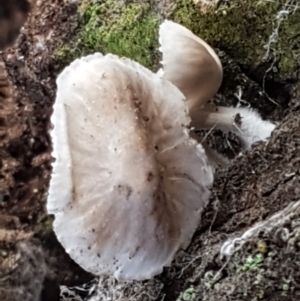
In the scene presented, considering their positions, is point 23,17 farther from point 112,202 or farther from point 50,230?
point 112,202

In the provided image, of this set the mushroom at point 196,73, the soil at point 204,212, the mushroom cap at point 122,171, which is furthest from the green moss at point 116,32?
the mushroom cap at point 122,171

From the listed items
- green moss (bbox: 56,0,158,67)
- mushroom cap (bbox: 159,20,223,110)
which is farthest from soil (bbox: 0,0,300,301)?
mushroom cap (bbox: 159,20,223,110)

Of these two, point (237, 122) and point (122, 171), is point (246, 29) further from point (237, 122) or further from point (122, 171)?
point (122, 171)

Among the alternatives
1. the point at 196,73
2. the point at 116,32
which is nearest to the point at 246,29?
the point at 196,73

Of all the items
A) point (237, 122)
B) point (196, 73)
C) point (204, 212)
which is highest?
point (196, 73)

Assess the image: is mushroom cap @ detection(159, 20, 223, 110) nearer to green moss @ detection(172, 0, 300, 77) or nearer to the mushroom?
the mushroom

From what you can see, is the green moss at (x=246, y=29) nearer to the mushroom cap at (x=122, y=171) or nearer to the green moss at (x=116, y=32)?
the green moss at (x=116, y=32)
